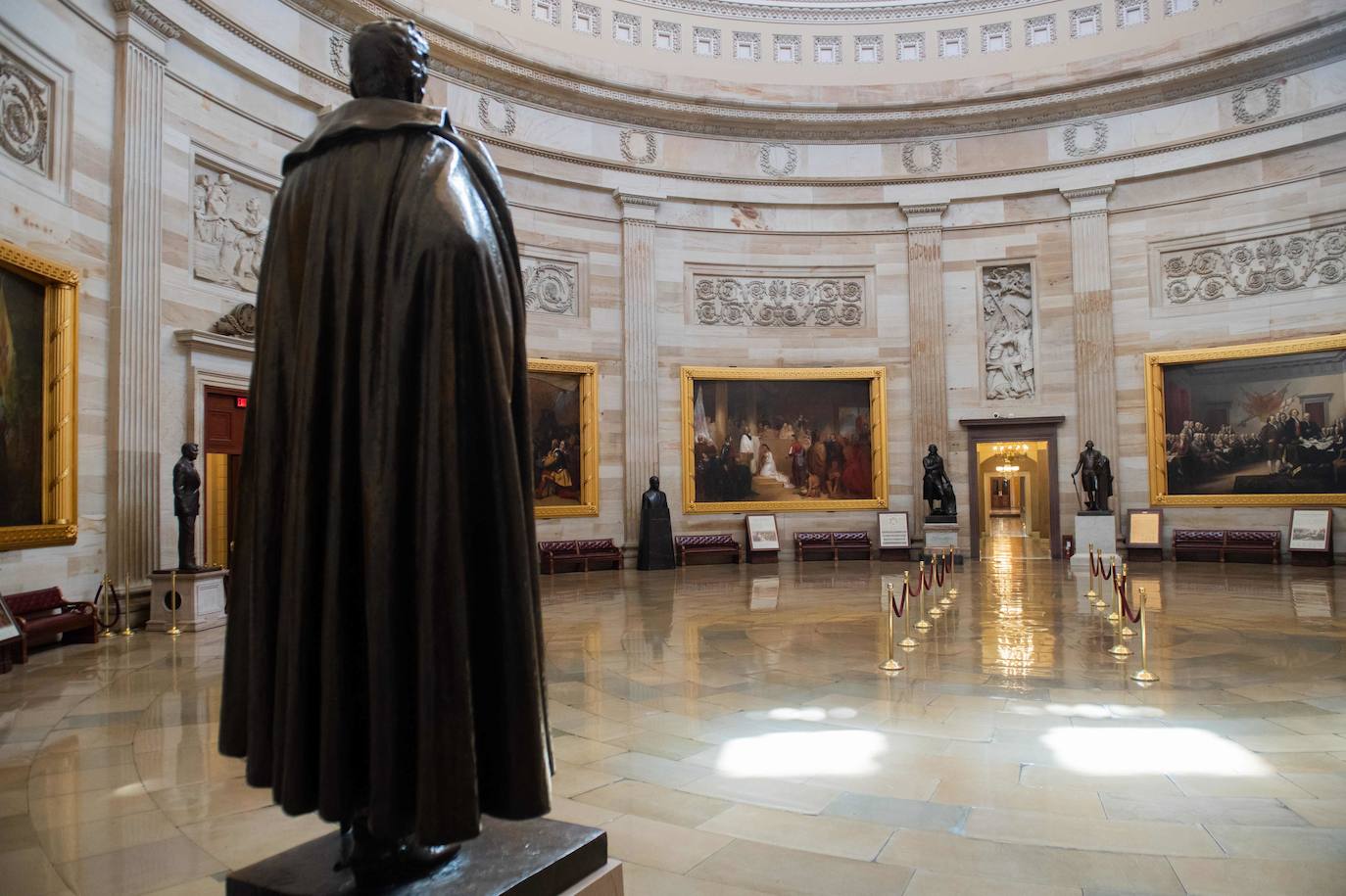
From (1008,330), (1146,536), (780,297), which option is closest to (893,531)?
(1146,536)

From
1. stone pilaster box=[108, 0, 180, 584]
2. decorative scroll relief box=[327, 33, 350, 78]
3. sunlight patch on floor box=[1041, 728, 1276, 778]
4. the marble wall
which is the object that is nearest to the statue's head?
sunlight patch on floor box=[1041, 728, 1276, 778]

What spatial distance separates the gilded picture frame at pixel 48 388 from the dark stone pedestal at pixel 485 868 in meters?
10.8

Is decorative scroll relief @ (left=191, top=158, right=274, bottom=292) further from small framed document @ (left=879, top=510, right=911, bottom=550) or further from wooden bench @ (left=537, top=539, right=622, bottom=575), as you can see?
small framed document @ (left=879, top=510, right=911, bottom=550)

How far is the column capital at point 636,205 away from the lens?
22453 mm

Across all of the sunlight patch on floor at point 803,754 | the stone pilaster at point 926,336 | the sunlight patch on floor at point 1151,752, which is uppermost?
the stone pilaster at point 926,336

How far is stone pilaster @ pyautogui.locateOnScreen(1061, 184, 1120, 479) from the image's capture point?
21938mm

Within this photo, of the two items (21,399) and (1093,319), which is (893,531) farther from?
(21,399)

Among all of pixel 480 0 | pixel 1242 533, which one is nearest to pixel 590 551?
pixel 480 0

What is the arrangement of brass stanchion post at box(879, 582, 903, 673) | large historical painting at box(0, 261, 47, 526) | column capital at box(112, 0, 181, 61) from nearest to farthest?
1. brass stanchion post at box(879, 582, 903, 673)
2. large historical painting at box(0, 261, 47, 526)
3. column capital at box(112, 0, 181, 61)

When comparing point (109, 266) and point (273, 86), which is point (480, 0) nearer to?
point (273, 86)

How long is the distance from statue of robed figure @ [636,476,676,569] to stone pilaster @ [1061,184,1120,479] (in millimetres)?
10627

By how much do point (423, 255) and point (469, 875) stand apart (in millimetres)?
1550

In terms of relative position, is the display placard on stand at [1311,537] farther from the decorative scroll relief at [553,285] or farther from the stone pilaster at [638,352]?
the decorative scroll relief at [553,285]

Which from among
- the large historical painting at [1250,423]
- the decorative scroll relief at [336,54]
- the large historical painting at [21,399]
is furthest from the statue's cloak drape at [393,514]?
the large historical painting at [1250,423]
